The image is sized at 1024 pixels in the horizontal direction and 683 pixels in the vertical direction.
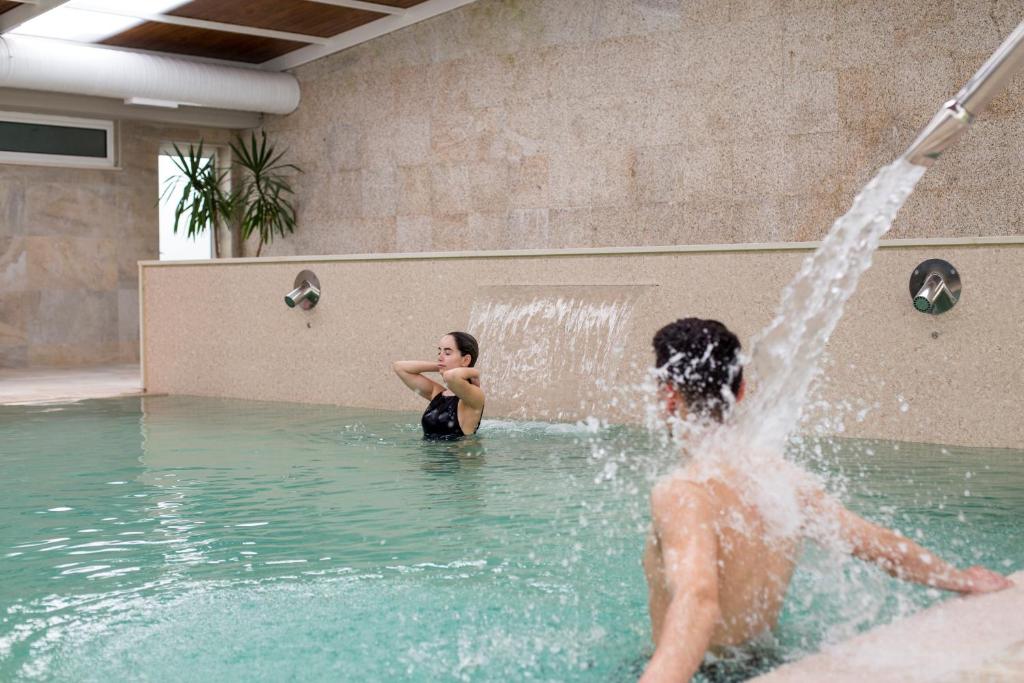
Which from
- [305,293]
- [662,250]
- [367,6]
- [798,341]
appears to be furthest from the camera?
[367,6]

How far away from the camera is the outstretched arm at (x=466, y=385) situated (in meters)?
7.92

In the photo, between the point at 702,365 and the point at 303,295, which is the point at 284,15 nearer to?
the point at 303,295

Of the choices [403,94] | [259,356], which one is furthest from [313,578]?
[403,94]

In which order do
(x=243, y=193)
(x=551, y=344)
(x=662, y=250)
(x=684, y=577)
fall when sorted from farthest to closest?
(x=243, y=193) → (x=551, y=344) → (x=662, y=250) → (x=684, y=577)

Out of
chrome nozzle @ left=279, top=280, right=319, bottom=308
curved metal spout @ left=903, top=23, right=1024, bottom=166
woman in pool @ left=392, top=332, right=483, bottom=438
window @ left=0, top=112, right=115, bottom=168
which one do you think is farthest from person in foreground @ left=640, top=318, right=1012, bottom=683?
window @ left=0, top=112, right=115, bottom=168

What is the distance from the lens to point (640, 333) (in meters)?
9.22

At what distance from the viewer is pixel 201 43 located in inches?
607

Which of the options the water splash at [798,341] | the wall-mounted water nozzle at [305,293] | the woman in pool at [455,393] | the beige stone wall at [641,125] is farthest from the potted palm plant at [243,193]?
the water splash at [798,341]

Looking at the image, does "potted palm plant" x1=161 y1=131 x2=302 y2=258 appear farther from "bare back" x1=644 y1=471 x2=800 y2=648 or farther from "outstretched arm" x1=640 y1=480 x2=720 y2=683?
"outstretched arm" x1=640 y1=480 x2=720 y2=683

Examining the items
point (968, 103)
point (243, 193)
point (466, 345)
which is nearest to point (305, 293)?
point (466, 345)

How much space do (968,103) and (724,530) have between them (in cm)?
106

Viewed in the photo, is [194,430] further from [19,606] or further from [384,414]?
[19,606]

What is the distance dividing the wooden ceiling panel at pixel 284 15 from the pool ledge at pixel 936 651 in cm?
1221

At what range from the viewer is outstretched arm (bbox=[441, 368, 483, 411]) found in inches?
312
